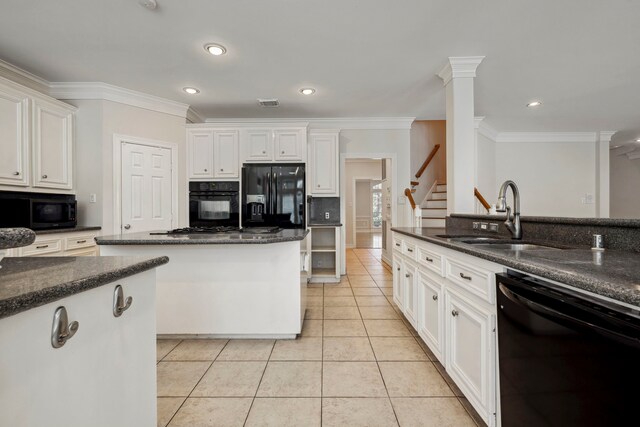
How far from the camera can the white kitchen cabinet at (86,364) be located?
1.90ft

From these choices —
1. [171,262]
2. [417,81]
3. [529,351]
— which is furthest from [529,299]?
[417,81]

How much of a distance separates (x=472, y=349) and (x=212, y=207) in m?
3.51

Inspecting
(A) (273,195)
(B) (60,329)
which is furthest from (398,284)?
(B) (60,329)

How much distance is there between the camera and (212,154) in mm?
3877

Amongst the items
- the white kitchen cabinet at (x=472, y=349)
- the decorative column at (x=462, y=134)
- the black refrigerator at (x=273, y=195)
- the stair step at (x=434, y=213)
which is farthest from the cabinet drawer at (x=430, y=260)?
the stair step at (x=434, y=213)

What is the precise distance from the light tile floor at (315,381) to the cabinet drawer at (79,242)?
1.59 metres

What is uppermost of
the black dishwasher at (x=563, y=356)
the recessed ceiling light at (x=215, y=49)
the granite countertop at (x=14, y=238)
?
the recessed ceiling light at (x=215, y=49)

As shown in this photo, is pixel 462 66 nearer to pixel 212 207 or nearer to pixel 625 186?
pixel 212 207

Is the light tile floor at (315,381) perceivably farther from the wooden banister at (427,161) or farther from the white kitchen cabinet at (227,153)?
the wooden banister at (427,161)

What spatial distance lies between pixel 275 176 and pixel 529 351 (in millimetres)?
3365

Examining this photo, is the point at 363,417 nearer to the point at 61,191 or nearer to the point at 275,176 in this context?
the point at 275,176

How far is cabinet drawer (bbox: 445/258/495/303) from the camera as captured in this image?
117 cm

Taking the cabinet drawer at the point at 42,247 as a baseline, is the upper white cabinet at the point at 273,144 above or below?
above

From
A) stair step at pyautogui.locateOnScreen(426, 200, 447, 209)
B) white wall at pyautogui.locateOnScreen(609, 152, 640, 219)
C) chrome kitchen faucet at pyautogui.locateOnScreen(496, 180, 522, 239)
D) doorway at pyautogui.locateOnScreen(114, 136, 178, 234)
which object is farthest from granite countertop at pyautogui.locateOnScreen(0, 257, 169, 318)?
white wall at pyautogui.locateOnScreen(609, 152, 640, 219)
